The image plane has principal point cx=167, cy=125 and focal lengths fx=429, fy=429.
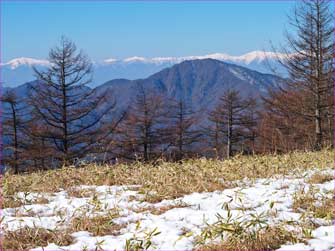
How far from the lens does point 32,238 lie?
13.0ft

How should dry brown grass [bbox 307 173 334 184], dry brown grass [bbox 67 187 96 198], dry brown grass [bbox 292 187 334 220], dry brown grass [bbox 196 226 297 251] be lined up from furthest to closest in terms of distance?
dry brown grass [bbox 307 173 334 184], dry brown grass [bbox 67 187 96 198], dry brown grass [bbox 292 187 334 220], dry brown grass [bbox 196 226 297 251]

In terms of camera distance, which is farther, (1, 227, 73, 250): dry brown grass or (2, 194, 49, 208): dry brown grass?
(2, 194, 49, 208): dry brown grass

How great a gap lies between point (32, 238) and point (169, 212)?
1447 mm

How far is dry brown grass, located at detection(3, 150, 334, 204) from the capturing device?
5770mm

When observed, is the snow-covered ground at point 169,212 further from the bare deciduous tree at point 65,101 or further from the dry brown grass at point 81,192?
the bare deciduous tree at point 65,101

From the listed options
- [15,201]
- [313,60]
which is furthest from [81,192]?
[313,60]

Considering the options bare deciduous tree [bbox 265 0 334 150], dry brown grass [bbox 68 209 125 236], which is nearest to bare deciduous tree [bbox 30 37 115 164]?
bare deciduous tree [bbox 265 0 334 150]

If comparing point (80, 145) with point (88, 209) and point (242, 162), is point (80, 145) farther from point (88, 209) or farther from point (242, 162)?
point (88, 209)

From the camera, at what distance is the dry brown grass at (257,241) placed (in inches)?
141

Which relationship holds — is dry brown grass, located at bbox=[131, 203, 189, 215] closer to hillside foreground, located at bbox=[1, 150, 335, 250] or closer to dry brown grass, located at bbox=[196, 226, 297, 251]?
hillside foreground, located at bbox=[1, 150, 335, 250]

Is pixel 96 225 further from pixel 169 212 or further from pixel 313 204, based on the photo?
pixel 313 204

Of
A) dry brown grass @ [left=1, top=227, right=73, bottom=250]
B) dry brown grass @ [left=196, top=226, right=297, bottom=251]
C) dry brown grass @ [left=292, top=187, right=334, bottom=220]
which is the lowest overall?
dry brown grass @ [left=1, top=227, right=73, bottom=250]

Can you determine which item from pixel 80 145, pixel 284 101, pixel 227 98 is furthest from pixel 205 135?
pixel 284 101

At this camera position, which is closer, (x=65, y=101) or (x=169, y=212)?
(x=169, y=212)
